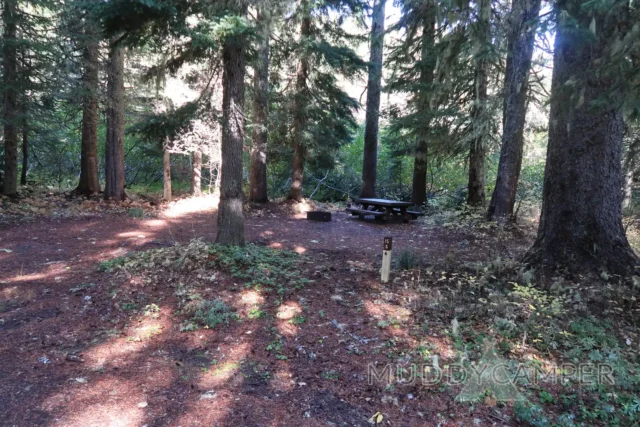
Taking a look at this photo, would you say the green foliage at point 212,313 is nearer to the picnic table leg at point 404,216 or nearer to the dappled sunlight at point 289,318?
the dappled sunlight at point 289,318

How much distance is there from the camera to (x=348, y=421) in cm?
288

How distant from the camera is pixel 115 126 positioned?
12664 mm

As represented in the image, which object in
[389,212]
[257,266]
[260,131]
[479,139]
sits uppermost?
A: [260,131]

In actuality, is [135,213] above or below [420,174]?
below

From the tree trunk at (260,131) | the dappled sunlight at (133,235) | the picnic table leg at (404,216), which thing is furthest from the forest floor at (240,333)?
the tree trunk at (260,131)

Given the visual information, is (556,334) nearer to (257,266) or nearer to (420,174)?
(257,266)

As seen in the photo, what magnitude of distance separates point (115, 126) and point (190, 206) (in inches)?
139

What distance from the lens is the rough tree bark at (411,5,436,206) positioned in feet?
35.3

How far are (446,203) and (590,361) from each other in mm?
10748

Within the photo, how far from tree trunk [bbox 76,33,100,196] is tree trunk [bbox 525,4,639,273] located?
1199 cm

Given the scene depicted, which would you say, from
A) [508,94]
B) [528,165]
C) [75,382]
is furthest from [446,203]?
[75,382]

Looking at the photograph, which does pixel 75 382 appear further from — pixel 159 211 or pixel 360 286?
pixel 159 211

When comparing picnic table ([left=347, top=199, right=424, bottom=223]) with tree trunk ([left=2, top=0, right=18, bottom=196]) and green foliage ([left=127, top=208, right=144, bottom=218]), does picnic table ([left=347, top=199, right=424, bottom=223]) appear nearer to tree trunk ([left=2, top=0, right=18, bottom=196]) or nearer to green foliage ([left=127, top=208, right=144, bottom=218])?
green foliage ([left=127, top=208, right=144, bottom=218])

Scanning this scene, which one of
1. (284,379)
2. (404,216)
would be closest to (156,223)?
(404,216)
